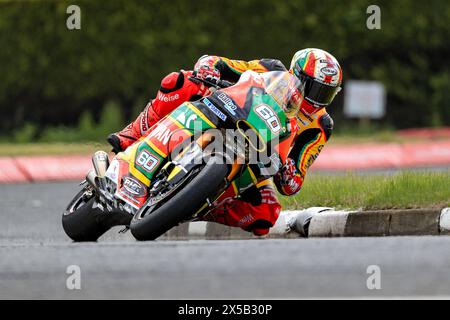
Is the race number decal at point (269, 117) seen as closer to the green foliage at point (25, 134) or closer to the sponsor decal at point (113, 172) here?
the sponsor decal at point (113, 172)

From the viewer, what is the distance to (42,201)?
13.7 m

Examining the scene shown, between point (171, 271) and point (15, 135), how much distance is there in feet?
49.2

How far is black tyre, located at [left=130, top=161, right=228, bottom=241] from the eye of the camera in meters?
Result: 7.78

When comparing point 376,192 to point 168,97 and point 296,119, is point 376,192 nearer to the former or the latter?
point 296,119

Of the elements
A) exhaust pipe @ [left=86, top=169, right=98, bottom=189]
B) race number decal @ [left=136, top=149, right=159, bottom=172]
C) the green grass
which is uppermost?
race number decal @ [left=136, top=149, right=159, bottom=172]

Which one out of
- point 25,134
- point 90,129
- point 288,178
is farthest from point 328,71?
point 25,134

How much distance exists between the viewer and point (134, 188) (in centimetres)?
834

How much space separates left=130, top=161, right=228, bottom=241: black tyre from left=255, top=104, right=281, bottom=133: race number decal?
396mm

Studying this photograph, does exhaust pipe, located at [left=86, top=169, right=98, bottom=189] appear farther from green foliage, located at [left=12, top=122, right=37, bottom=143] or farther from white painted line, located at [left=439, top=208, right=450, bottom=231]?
green foliage, located at [left=12, top=122, right=37, bottom=143]

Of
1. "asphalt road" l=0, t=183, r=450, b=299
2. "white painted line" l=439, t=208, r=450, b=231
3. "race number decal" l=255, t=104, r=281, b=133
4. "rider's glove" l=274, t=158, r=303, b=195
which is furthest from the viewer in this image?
"rider's glove" l=274, t=158, r=303, b=195

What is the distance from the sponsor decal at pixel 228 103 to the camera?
8102 mm

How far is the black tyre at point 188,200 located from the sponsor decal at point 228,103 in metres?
0.40

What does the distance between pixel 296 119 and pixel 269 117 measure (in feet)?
1.70

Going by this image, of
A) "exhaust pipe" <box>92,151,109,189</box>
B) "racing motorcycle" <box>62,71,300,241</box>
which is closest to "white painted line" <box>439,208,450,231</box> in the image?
"racing motorcycle" <box>62,71,300,241</box>
